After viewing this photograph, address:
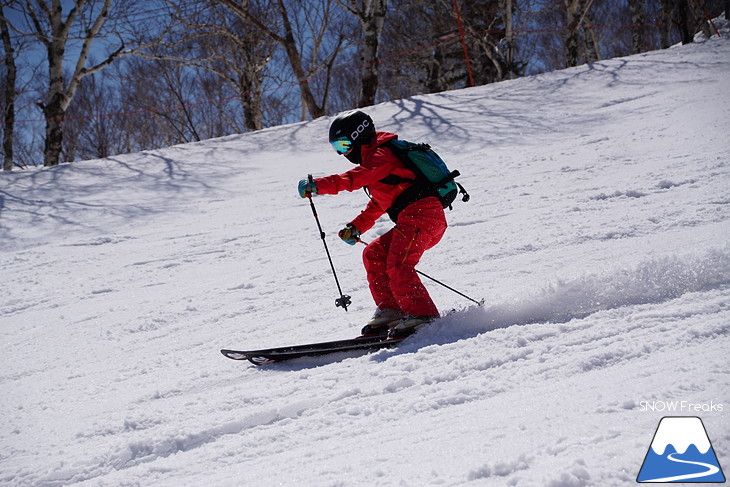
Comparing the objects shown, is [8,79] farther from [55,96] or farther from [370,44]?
[370,44]

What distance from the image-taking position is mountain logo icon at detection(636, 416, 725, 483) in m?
1.68

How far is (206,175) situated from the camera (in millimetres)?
9602

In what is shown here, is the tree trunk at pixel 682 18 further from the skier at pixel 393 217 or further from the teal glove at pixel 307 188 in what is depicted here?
the teal glove at pixel 307 188

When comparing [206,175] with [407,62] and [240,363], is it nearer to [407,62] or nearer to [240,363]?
[240,363]

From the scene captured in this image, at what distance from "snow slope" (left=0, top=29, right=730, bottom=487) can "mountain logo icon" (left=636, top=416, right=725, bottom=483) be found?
50 mm

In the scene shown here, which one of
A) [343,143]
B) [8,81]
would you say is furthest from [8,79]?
[343,143]

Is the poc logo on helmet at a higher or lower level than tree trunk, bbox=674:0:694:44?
lower

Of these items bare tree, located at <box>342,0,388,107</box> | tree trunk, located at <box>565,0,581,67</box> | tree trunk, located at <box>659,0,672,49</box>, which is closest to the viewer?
bare tree, located at <box>342,0,388,107</box>

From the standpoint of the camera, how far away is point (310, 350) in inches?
138

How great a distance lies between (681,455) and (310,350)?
2.24m

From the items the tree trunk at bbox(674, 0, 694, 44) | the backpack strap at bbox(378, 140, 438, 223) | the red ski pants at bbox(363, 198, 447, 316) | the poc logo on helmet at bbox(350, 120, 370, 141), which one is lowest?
the red ski pants at bbox(363, 198, 447, 316)

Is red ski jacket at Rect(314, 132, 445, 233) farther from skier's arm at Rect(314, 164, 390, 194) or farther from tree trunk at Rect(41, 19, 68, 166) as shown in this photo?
tree trunk at Rect(41, 19, 68, 166)

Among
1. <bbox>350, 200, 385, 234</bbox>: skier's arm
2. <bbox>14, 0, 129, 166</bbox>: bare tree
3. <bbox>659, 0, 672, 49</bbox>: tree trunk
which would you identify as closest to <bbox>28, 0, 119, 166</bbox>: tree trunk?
<bbox>14, 0, 129, 166</bbox>: bare tree

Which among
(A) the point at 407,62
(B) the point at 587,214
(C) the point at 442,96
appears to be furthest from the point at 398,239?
(A) the point at 407,62
